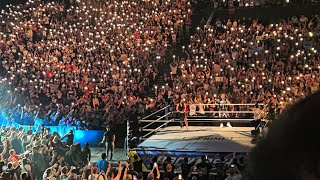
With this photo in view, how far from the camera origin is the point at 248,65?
2158 centimetres

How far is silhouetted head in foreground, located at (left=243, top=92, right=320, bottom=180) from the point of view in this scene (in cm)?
76

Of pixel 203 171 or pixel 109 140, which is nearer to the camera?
pixel 203 171

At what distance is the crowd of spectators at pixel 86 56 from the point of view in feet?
70.5

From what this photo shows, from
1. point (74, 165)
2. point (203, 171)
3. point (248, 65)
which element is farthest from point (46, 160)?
point (248, 65)

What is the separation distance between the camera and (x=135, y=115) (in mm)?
18594

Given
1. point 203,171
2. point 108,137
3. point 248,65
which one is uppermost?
point 248,65

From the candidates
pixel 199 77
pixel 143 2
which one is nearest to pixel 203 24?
pixel 143 2

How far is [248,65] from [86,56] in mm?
9087

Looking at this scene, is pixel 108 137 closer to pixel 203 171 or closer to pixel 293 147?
pixel 203 171

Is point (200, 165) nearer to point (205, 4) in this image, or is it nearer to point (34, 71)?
point (34, 71)

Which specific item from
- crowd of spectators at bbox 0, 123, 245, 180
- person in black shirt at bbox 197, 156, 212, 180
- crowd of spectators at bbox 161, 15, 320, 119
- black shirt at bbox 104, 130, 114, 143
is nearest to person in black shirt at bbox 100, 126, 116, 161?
black shirt at bbox 104, 130, 114, 143

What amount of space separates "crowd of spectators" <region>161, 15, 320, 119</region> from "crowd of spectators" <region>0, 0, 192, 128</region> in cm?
178

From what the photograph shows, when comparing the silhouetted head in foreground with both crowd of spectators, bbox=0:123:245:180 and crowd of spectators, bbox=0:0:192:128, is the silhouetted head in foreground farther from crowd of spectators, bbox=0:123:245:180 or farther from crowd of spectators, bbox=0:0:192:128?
crowd of spectators, bbox=0:0:192:128

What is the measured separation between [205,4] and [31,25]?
11398mm
